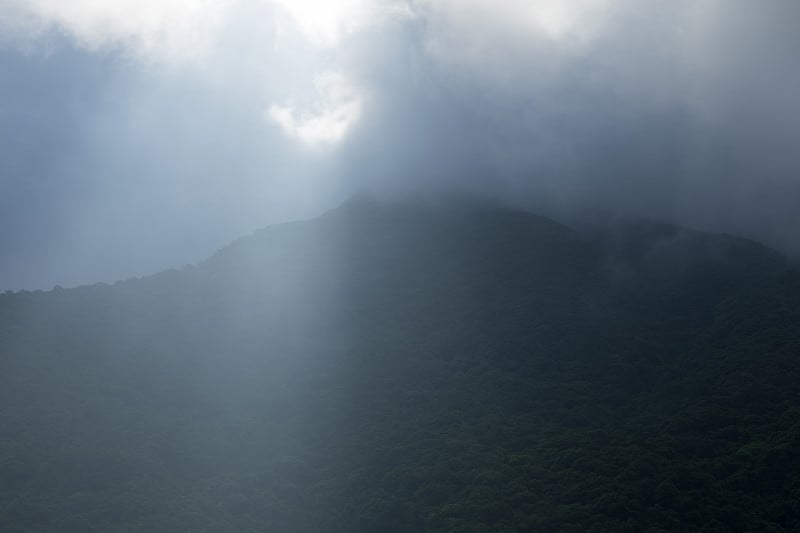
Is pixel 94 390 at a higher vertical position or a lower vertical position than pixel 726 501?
higher

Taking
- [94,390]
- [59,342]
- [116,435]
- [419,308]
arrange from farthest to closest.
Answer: [419,308] → [59,342] → [94,390] → [116,435]

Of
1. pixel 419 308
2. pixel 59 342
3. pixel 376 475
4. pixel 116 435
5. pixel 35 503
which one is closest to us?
pixel 35 503

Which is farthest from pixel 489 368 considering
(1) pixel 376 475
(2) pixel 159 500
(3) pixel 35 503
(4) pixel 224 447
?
(3) pixel 35 503

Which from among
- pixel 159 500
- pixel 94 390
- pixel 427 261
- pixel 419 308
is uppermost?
pixel 427 261

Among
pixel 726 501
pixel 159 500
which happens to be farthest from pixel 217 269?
pixel 726 501

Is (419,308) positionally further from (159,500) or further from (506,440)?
(159,500)

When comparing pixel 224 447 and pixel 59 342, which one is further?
pixel 59 342

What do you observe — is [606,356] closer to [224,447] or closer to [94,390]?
A: [224,447]
